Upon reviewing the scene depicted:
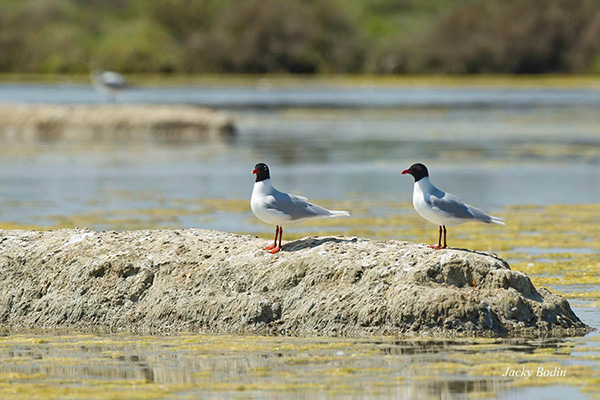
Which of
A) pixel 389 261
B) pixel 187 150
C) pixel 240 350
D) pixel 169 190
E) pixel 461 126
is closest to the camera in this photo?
pixel 240 350

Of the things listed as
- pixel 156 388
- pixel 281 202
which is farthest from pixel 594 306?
pixel 156 388

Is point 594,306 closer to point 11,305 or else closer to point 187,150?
point 11,305

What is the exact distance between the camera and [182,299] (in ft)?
36.6

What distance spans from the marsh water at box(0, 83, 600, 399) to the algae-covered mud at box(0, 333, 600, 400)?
0.02m

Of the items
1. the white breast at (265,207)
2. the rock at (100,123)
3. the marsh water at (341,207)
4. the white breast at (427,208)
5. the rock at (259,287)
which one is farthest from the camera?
the rock at (100,123)

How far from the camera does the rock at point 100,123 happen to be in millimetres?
41781

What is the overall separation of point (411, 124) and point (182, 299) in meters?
35.3

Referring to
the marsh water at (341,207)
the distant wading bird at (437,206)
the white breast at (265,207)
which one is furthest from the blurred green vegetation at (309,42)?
the distant wading bird at (437,206)

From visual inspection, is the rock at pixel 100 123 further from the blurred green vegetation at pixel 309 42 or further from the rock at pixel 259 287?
the blurred green vegetation at pixel 309 42

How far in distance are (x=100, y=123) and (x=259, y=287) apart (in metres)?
32.5

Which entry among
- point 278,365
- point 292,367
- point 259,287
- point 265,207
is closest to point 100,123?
point 259,287

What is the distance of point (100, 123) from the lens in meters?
42.6

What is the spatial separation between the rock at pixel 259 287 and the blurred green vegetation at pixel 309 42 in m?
72.1

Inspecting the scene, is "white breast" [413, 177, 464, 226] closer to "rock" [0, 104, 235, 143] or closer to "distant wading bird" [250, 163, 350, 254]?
"distant wading bird" [250, 163, 350, 254]
